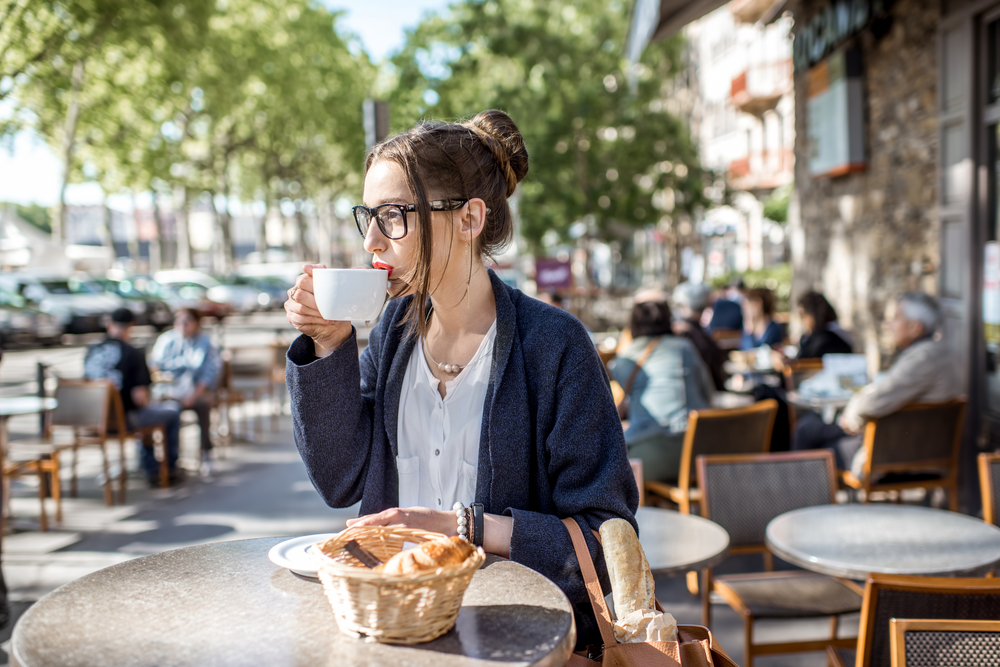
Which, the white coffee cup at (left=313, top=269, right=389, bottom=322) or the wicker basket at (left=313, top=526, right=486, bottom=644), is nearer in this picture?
the wicker basket at (left=313, top=526, right=486, bottom=644)

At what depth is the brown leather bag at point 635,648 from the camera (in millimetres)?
1507

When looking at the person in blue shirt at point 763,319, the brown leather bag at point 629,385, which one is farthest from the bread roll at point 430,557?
the person in blue shirt at point 763,319

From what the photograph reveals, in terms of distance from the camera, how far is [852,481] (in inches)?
215

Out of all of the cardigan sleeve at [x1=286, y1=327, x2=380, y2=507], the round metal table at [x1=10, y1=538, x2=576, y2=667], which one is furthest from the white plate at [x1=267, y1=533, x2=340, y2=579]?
Answer: the cardigan sleeve at [x1=286, y1=327, x2=380, y2=507]

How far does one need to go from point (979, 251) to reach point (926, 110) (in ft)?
4.90

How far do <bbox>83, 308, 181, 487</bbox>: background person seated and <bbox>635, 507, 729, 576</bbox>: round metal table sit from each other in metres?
5.17

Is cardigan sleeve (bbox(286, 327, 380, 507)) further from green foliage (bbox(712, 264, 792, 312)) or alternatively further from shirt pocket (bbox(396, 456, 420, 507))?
green foliage (bbox(712, 264, 792, 312))

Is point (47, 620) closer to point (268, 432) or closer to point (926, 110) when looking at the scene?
point (926, 110)

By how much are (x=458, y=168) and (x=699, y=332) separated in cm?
587

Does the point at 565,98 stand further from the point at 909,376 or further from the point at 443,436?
the point at 443,436

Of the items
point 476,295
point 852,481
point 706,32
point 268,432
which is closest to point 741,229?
point 706,32

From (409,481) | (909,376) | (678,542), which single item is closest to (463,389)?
(409,481)

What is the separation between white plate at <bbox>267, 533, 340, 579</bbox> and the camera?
5.13 feet

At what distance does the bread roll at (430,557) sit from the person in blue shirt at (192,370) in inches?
295
